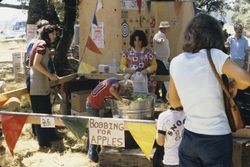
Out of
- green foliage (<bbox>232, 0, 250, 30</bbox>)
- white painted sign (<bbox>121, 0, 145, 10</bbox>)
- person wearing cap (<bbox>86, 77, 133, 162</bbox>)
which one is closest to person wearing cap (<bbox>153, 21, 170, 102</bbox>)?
white painted sign (<bbox>121, 0, 145, 10</bbox>)

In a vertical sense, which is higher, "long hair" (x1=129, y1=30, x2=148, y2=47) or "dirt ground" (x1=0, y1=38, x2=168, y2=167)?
"long hair" (x1=129, y1=30, x2=148, y2=47)

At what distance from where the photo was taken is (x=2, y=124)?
4.34 meters

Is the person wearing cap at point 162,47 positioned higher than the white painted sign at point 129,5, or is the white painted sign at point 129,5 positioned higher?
the white painted sign at point 129,5

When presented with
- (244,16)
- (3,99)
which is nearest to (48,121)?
(3,99)

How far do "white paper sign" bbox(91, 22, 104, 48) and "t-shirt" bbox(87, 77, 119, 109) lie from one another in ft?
7.43

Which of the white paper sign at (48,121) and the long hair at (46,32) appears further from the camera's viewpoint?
the long hair at (46,32)

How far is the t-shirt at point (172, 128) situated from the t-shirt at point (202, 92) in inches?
22.4

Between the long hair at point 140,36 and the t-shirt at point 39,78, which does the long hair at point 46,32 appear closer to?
the t-shirt at point 39,78

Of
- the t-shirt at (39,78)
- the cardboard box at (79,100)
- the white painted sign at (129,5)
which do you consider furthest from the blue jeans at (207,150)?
the white painted sign at (129,5)

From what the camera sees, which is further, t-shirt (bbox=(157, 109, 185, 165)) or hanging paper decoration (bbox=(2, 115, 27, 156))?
hanging paper decoration (bbox=(2, 115, 27, 156))

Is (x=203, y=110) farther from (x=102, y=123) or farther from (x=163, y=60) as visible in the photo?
(x=163, y=60)

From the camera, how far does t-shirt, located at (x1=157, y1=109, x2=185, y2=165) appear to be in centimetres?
341

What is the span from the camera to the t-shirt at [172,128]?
3.41 m

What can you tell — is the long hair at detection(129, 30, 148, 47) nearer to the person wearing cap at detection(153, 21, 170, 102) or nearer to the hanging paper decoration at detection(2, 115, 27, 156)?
the person wearing cap at detection(153, 21, 170, 102)
